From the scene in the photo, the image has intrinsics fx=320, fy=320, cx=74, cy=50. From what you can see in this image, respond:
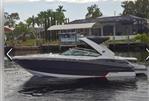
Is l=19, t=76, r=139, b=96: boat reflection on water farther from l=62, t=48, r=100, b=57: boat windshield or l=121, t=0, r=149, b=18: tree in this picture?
l=121, t=0, r=149, b=18: tree

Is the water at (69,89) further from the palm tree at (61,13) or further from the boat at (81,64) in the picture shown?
the palm tree at (61,13)

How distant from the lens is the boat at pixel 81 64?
8.12m

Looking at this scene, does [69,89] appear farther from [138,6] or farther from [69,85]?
[138,6]

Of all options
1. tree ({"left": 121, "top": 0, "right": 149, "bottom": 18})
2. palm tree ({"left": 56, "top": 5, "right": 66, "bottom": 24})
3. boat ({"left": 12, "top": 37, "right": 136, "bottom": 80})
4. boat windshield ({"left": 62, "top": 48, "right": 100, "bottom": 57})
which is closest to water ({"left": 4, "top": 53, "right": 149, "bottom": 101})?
boat ({"left": 12, "top": 37, "right": 136, "bottom": 80})

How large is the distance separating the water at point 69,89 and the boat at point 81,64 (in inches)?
7.7

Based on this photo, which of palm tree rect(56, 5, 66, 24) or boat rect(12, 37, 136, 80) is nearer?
palm tree rect(56, 5, 66, 24)

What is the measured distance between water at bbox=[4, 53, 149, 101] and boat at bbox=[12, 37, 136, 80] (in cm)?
20

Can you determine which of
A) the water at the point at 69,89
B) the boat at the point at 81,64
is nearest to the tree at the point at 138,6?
the water at the point at 69,89

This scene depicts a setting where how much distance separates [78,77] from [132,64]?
4.90ft

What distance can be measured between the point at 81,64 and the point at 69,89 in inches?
56.6

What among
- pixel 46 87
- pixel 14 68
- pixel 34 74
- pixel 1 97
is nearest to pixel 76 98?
pixel 46 87

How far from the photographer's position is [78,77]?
337 inches

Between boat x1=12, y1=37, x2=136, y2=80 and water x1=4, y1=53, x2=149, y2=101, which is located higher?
boat x1=12, y1=37, x2=136, y2=80

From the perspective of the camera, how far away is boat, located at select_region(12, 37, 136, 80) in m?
8.12
